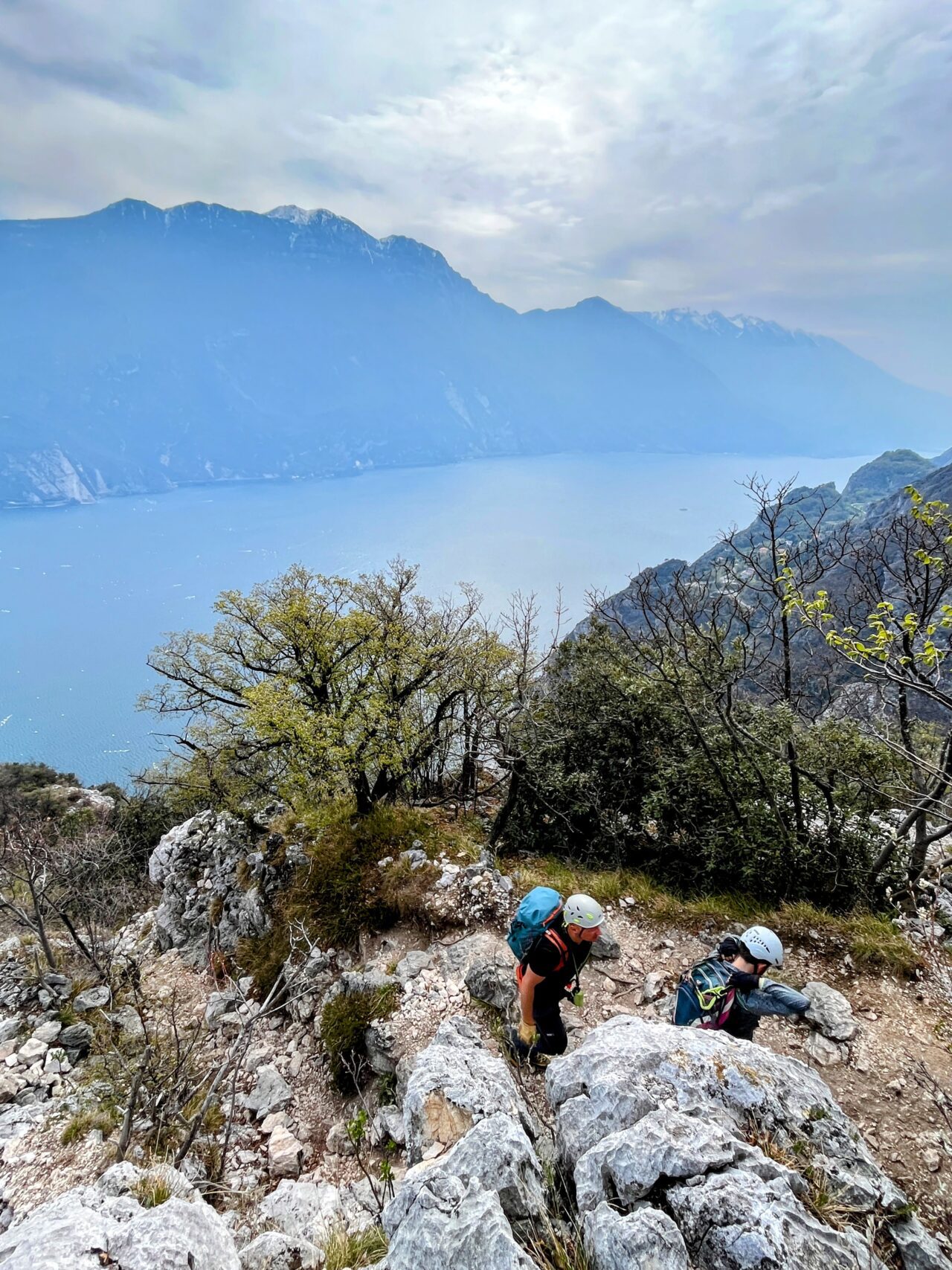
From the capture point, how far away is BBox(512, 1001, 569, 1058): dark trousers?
235 inches

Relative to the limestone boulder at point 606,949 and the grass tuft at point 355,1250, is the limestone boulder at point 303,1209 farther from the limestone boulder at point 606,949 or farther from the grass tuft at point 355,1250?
the limestone boulder at point 606,949

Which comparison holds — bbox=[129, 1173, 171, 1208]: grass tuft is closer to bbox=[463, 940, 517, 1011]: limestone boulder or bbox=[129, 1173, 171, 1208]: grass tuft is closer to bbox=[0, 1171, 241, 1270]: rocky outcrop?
bbox=[0, 1171, 241, 1270]: rocky outcrop

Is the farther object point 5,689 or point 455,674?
point 5,689

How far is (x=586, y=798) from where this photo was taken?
12.5 metres

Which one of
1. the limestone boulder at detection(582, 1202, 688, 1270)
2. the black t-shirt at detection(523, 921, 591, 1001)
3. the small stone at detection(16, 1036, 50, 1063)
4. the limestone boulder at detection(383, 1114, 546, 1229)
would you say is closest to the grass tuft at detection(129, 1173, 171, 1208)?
the limestone boulder at detection(383, 1114, 546, 1229)

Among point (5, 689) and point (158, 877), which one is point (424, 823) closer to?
point (158, 877)

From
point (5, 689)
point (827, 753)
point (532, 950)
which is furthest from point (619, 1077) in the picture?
point (5, 689)

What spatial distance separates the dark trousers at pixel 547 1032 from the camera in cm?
597

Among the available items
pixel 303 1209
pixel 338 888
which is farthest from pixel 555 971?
pixel 338 888

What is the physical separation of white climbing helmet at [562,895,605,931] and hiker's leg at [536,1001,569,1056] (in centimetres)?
121

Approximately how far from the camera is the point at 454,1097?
16.7ft

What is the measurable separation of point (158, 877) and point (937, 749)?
59.9 feet

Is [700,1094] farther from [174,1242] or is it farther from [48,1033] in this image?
[48,1033]

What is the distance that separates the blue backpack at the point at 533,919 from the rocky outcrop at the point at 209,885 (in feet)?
28.4
